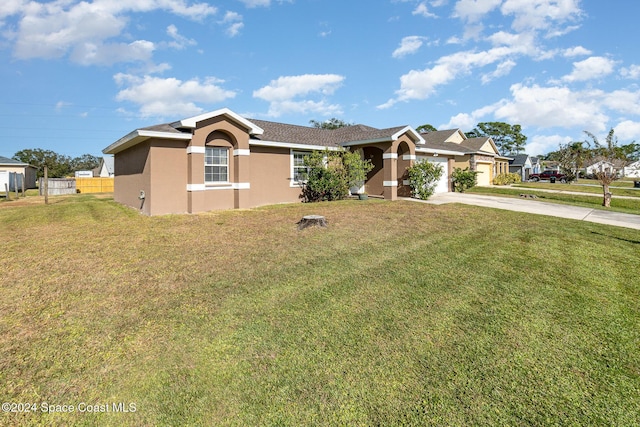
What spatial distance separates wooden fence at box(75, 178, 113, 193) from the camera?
105 feet

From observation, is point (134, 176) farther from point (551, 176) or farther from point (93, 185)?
point (551, 176)

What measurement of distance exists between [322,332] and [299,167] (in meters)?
13.3

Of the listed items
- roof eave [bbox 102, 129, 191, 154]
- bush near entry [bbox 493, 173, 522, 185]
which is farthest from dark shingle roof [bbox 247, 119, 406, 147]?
bush near entry [bbox 493, 173, 522, 185]

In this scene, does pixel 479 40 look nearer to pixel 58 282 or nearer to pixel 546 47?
pixel 546 47

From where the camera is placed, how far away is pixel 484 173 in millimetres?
31328

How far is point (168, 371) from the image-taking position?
334 centimetres

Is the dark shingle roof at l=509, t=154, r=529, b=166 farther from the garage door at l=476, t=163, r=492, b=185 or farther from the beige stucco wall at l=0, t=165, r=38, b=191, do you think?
the beige stucco wall at l=0, t=165, r=38, b=191

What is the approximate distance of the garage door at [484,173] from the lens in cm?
3061

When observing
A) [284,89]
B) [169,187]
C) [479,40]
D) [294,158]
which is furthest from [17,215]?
[284,89]

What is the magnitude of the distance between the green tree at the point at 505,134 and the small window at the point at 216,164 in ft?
250

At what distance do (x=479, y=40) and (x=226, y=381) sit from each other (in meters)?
18.3

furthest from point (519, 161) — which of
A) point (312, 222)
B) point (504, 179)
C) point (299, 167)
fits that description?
point (312, 222)

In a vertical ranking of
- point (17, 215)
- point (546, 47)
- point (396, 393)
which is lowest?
point (396, 393)

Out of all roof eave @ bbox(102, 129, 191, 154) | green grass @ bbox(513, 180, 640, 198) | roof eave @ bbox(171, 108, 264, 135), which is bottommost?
green grass @ bbox(513, 180, 640, 198)
